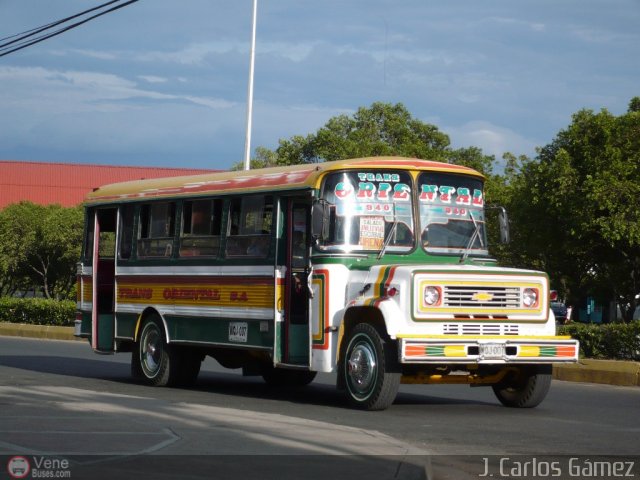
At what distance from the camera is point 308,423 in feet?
37.2

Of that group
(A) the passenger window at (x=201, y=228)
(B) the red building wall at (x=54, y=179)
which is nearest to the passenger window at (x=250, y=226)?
(A) the passenger window at (x=201, y=228)

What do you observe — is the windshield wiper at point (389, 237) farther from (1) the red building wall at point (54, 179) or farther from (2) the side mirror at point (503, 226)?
(1) the red building wall at point (54, 179)

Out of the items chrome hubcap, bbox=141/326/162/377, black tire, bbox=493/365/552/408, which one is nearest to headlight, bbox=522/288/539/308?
black tire, bbox=493/365/552/408

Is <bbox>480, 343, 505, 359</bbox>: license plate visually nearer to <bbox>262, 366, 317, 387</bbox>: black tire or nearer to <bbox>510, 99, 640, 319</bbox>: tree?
<bbox>262, 366, 317, 387</bbox>: black tire

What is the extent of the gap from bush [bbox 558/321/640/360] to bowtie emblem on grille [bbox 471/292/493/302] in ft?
25.2

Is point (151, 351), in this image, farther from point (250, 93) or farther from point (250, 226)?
point (250, 93)

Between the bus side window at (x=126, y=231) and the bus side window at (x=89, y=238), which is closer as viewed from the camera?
A: the bus side window at (x=126, y=231)

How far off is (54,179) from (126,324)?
76259 millimetres

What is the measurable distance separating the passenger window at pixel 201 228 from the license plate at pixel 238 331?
1037 mm

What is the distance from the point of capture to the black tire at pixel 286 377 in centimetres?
1745

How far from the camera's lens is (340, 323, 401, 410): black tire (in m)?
13.0

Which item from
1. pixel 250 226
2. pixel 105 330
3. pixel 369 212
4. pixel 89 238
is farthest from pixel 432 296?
pixel 89 238

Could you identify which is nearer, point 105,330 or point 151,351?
point 151,351

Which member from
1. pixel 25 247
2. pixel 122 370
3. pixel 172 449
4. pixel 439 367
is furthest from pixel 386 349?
pixel 25 247
